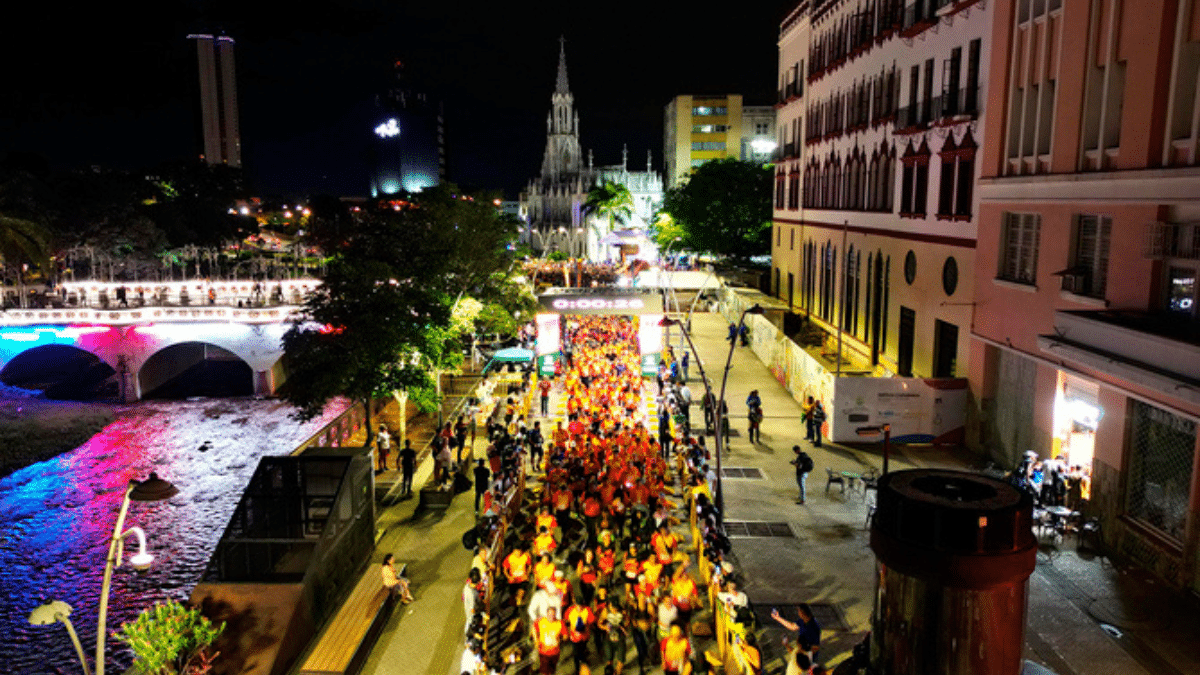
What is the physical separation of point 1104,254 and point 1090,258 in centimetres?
63

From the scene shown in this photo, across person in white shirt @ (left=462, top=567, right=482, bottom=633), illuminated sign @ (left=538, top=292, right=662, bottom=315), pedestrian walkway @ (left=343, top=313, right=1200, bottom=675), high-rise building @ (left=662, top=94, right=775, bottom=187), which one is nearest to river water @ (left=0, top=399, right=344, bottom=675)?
pedestrian walkway @ (left=343, top=313, right=1200, bottom=675)

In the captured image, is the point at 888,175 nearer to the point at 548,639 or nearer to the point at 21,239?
the point at 548,639

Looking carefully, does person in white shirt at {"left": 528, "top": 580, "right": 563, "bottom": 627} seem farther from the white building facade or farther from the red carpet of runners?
the white building facade

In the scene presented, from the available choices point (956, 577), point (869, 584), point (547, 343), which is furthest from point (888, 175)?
point (956, 577)

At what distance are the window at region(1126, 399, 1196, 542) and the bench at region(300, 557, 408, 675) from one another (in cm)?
1406

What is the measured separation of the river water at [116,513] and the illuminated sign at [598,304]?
12.5 metres

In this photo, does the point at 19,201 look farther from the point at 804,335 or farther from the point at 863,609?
the point at 863,609

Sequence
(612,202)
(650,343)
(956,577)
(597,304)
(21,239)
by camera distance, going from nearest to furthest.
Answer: (956,577), (597,304), (650,343), (21,239), (612,202)

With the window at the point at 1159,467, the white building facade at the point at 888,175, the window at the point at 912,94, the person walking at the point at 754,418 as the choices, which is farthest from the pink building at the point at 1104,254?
the person walking at the point at 754,418

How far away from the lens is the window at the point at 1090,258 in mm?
17250

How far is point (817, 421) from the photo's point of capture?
23.8 metres

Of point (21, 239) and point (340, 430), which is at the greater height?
point (21, 239)

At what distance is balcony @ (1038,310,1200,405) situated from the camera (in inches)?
500

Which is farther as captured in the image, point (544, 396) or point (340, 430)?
point (544, 396)
